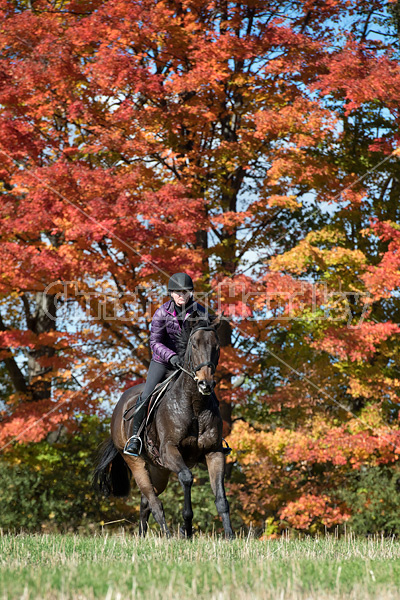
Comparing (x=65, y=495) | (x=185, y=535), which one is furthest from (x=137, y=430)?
(x=65, y=495)

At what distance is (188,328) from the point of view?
7977mm

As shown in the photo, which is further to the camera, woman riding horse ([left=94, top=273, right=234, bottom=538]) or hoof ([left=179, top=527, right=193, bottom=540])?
hoof ([left=179, top=527, right=193, bottom=540])

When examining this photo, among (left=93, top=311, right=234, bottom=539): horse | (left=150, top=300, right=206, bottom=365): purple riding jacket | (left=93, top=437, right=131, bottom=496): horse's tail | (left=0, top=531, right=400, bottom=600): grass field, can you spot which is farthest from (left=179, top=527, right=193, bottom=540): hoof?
(left=93, top=437, right=131, bottom=496): horse's tail

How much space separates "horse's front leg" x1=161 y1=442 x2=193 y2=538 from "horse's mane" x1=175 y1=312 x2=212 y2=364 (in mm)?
1078

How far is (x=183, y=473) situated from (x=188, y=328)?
1.62 meters

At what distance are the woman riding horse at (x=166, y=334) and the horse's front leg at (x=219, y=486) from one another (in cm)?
116

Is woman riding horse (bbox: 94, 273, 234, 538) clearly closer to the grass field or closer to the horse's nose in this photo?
the horse's nose

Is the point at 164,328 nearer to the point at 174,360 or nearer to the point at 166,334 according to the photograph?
the point at 166,334

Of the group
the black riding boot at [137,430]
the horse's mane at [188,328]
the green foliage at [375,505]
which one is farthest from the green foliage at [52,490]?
the horse's mane at [188,328]

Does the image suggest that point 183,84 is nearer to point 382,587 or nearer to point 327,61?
point 327,61

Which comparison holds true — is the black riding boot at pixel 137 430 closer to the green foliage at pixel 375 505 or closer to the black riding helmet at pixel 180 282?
the black riding helmet at pixel 180 282

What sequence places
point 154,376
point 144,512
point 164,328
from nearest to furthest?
1. point 164,328
2. point 154,376
3. point 144,512

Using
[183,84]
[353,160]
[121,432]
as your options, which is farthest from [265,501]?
[183,84]

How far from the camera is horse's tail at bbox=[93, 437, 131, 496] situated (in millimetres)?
10828
